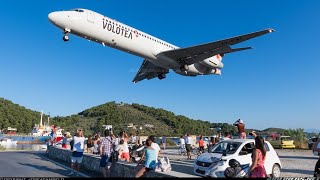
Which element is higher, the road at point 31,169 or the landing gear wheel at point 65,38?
the landing gear wheel at point 65,38

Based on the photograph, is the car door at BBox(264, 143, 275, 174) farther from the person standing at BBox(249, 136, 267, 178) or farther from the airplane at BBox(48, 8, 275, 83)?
the airplane at BBox(48, 8, 275, 83)

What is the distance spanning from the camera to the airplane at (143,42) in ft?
75.4

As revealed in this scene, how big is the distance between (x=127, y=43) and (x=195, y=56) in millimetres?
6060

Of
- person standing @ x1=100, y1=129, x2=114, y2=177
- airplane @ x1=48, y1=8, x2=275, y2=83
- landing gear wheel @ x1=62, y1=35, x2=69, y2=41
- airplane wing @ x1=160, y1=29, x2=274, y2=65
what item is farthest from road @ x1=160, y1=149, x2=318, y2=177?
landing gear wheel @ x1=62, y1=35, x2=69, y2=41

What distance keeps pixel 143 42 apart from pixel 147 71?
7881 mm

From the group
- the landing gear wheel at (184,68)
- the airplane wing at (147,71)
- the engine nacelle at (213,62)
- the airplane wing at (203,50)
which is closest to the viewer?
the airplane wing at (203,50)

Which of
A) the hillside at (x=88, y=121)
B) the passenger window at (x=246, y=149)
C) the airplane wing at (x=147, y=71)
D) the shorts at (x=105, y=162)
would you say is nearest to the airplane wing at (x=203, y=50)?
the airplane wing at (x=147, y=71)

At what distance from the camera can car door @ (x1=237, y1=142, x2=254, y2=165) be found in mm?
11312

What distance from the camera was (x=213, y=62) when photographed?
100 ft

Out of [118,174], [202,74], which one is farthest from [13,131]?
[118,174]

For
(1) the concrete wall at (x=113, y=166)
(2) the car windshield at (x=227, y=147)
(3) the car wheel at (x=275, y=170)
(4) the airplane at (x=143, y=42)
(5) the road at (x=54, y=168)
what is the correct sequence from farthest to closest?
(4) the airplane at (x=143, y=42), (5) the road at (x=54, y=168), (2) the car windshield at (x=227, y=147), (3) the car wheel at (x=275, y=170), (1) the concrete wall at (x=113, y=166)

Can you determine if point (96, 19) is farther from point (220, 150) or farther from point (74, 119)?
point (74, 119)

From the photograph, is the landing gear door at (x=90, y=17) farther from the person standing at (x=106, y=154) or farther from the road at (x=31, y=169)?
the person standing at (x=106, y=154)

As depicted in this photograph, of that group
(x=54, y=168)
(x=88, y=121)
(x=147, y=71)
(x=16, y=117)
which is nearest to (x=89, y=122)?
(x=88, y=121)
